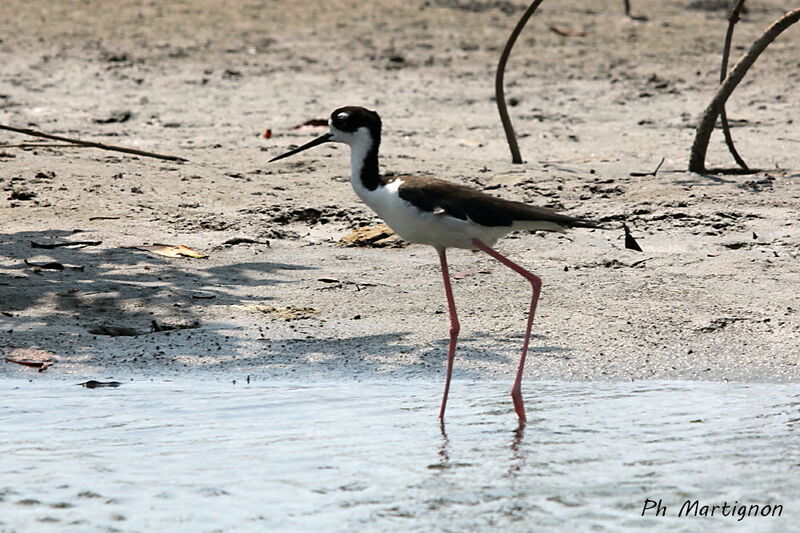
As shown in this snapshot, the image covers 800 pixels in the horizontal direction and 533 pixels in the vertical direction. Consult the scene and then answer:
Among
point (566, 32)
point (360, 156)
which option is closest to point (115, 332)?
point (360, 156)

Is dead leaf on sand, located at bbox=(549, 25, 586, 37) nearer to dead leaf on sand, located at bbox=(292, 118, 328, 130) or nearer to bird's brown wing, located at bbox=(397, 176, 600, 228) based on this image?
dead leaf on sand, located at bbox=(292, 118, 328, 130)

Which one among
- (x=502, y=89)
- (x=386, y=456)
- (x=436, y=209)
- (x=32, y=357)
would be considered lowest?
(x=32, y=357)

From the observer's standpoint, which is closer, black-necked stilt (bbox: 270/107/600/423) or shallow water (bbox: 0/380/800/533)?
shallow water (bbox: 0/380/800/533)

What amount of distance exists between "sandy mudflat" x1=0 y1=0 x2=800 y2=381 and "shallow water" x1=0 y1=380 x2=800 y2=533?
314 mm

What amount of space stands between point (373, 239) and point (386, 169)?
1.29 metres

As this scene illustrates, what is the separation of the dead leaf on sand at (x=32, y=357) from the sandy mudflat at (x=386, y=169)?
55 mm

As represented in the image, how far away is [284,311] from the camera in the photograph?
20.1 ft

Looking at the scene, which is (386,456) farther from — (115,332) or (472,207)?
(115,332)

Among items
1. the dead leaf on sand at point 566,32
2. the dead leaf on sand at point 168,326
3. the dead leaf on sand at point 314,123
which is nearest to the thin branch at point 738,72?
the dead leaf on sand at point 314,123

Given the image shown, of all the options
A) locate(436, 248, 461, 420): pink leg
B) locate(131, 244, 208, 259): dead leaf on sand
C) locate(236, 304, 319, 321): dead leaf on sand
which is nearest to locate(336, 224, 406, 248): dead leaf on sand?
locate(131, 244, 208, 259): dead leaf on sand

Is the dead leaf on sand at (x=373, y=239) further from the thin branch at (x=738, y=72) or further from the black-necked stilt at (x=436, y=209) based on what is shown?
A: the thin branch at (x=738, y=72)

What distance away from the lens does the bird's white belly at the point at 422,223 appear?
4.97 m

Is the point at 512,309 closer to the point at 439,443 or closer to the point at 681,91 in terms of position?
the point at 439,443

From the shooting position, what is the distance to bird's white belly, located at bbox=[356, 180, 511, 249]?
4.97m
